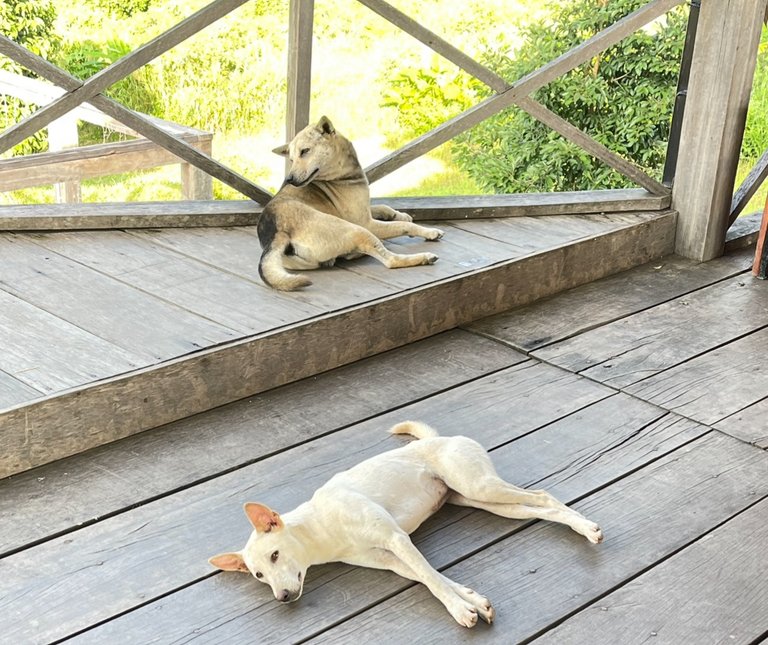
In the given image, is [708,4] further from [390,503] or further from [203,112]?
[390,503]

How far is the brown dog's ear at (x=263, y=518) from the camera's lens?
86.7 inches

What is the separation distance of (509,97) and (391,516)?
2.44 m

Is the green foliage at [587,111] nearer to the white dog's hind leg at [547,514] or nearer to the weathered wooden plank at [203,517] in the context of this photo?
the weathered wooden plank at [203,517]

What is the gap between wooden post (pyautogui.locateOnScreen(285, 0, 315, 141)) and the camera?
12.4 ft

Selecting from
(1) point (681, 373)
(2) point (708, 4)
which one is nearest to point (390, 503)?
(1) point (681, 373)

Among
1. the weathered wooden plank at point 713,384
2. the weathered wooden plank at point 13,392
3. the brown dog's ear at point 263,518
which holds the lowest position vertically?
the weathered wooden plank at point 713,384

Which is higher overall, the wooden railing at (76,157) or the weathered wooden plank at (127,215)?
the wooden railing at (76,157)

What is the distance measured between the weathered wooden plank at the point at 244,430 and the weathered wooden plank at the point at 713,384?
9.3 inches

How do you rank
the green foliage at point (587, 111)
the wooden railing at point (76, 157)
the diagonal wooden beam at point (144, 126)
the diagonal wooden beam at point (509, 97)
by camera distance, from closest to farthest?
the diagonal wooden beam at point (144, 126), the wooden railing at point (76, 157), the diagonal wooden beam at point (509, 97), the green foliage at point (587, 111)

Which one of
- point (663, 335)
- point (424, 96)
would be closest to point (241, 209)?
point (424, 96)

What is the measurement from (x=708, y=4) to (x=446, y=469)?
9.06 ft

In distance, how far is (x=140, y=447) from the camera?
2838mm

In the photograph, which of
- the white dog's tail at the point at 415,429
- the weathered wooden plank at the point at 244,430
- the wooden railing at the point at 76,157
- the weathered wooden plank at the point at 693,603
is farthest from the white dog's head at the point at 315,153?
the weathered wooden plank at the point at 693,603

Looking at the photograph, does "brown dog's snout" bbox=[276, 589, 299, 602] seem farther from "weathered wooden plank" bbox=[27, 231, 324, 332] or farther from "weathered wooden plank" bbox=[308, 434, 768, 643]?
"weathered wooden plank" bbox=[27, 231, 324, 332]
